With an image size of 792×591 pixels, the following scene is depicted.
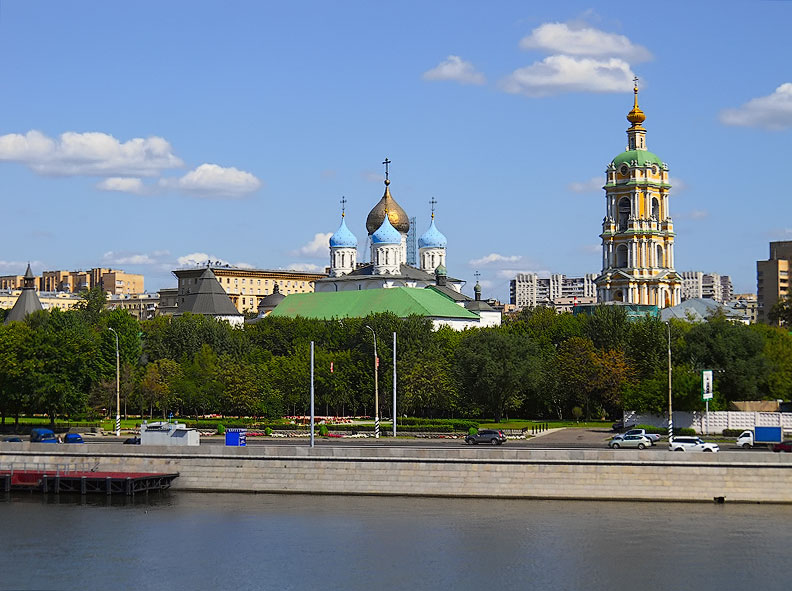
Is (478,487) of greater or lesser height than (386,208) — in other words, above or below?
below

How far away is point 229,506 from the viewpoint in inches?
2331

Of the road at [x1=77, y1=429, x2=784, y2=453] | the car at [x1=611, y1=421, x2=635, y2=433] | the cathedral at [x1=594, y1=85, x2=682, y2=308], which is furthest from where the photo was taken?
the cathedral at [x1=594, y1=85, x2=682, y2=308]

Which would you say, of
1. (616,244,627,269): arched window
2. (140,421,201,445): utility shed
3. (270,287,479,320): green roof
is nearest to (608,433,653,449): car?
(140,421,201,445): utility shed

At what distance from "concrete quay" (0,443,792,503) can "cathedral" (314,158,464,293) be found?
100994 mm

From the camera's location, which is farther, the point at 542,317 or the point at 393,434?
the point at 542,317

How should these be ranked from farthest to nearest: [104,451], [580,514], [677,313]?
[677,313] < [104,451] < [580,514]

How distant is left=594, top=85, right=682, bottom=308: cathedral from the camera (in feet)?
527

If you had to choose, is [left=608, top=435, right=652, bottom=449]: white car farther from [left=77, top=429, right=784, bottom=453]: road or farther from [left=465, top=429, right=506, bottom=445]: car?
[left=465, top=429, right=506, bottom=445]: car

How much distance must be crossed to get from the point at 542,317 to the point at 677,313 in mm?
32379

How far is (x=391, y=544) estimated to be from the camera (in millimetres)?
50219

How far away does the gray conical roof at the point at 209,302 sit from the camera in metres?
165

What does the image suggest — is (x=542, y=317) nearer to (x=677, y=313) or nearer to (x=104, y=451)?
(x=677, y=313)

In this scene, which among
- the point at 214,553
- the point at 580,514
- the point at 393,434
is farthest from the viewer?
the point at 393,434

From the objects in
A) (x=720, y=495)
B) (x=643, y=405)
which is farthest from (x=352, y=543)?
(x=643, y=405)
